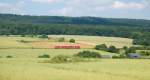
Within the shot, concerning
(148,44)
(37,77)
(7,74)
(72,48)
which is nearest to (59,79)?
(37,77)

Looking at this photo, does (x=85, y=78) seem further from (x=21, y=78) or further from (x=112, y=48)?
(x=112, y=48)

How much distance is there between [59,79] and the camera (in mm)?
26172

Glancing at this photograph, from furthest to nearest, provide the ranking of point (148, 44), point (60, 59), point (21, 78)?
point (148, 44) → point (60, 59) → point (21, 78)

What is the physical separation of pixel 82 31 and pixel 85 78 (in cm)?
12914

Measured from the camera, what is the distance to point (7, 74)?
27406 millimetres

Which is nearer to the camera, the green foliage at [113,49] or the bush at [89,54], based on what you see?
the bush at [89,54]

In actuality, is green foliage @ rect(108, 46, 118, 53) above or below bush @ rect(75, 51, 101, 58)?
below

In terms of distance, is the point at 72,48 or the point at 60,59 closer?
the point at 60,59

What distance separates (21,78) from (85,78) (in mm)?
4090

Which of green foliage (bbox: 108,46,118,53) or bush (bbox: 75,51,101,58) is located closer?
bush (bbox: 75,51,101,58)

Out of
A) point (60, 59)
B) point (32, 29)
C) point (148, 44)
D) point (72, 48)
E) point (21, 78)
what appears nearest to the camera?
point (21, 78)

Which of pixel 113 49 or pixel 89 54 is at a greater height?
pixel 89 54

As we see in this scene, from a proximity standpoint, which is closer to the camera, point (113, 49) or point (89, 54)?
point (89, 54)

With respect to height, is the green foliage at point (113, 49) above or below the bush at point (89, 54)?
below
